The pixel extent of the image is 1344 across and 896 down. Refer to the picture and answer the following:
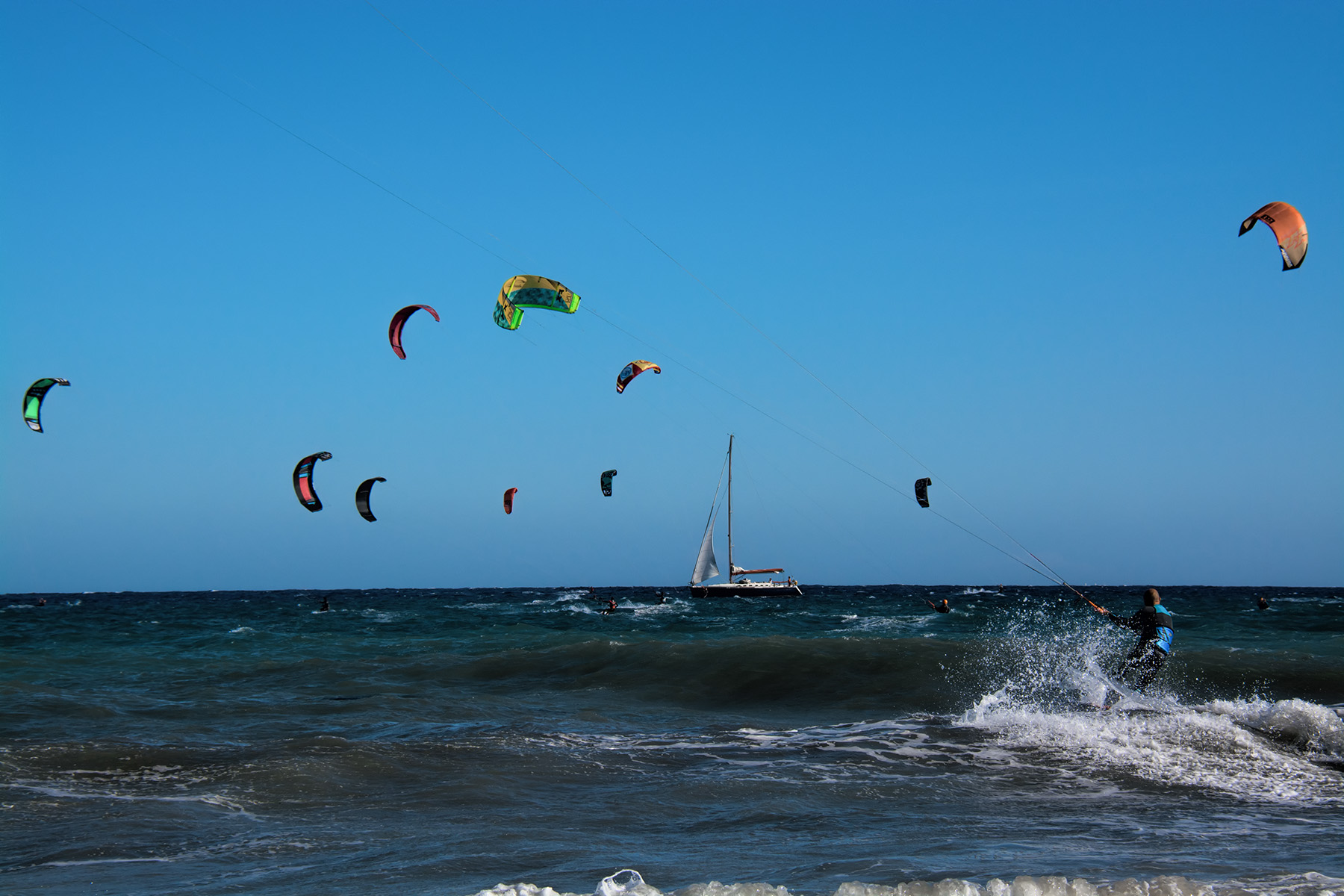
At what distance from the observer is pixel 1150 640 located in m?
9.11

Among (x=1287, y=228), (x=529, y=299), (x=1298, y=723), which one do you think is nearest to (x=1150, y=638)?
(x=1298, y=723)

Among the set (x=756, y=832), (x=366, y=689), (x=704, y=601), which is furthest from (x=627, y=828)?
(x=704, y=601)

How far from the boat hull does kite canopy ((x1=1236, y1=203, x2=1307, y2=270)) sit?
3619 centimetres

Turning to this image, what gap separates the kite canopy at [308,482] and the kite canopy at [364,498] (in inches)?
47.7

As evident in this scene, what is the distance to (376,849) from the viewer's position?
17.5ft

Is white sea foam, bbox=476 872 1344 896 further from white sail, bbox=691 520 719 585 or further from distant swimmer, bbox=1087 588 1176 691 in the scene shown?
white sail, bbox=691 520 719 585

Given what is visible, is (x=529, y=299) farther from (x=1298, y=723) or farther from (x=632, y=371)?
(x=1298, y=723)

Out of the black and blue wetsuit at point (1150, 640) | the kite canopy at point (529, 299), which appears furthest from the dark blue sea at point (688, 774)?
the kite canopy at point (529, 299)

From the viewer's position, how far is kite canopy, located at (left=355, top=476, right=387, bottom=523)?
1680cm

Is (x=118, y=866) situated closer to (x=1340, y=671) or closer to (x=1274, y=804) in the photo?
(x=1274, y=804)

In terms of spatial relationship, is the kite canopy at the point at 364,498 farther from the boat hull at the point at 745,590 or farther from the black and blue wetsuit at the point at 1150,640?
the boat hull at the point at 745,590

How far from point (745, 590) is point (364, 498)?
2963 centimetres

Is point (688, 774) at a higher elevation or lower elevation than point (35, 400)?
lower

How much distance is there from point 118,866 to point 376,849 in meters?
1.30
